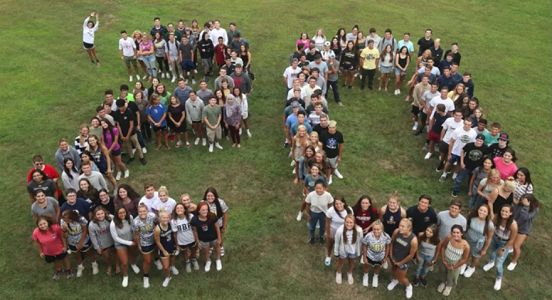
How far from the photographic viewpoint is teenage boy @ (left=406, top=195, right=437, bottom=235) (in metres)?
8.09

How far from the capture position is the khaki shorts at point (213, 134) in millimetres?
12424

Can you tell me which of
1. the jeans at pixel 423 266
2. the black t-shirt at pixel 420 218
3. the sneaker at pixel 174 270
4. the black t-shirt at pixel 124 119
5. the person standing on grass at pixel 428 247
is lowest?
the sneaker at pixel 174 270

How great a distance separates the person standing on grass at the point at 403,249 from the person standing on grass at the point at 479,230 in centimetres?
121

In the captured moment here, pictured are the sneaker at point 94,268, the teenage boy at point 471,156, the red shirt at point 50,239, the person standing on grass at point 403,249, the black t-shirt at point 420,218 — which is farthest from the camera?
the teenage boy at point 471,156

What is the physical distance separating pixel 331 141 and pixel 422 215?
3.25 m

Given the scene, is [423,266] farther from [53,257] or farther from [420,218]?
[53,257]

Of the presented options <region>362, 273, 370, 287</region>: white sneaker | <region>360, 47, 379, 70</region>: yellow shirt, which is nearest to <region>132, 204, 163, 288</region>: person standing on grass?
<region>362, 273, 370, 287</region>: white sneaker

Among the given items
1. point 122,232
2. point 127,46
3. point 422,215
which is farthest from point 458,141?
point 127,46

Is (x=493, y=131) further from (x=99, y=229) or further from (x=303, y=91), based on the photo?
(x=99, y=229)

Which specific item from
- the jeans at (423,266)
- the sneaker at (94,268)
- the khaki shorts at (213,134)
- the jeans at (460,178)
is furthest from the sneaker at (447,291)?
the khaki shorts at (213,134)

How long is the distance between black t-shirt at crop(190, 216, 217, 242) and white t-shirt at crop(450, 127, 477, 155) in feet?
22.0

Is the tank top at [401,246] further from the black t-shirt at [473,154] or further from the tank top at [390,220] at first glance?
the black t-shirt at [473,154]

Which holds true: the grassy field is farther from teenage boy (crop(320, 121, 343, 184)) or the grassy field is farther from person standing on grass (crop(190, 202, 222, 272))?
teenage boy (crop(320, 121, 343, 184))

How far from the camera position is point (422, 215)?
8.18 m
